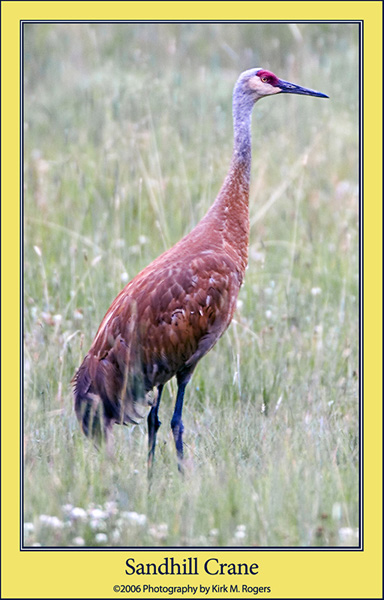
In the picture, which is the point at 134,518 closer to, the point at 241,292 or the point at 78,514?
the point at 78,514

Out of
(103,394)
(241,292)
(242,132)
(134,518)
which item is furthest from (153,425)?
(241,292)

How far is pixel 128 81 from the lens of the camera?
8008mm

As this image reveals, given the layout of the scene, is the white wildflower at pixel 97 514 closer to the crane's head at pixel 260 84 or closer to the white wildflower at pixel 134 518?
the white wildflower at pixel 134 518

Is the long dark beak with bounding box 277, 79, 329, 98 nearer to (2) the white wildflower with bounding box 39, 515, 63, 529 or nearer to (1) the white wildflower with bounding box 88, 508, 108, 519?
(1) the white wildflower with bounding box 88, 508, 108, 519

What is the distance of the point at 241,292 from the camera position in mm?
5953

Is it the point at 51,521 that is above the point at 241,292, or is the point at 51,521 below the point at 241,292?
below

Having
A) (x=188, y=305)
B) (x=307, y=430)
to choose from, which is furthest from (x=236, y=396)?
(x=188, y=305)

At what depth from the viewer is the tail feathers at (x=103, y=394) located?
404 cm

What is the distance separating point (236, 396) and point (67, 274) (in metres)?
1.76

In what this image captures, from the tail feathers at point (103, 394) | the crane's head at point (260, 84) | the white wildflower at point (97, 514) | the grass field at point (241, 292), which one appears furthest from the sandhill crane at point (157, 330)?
the crane's head at point (260, 84)

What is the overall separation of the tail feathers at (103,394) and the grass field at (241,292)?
171 millimetres

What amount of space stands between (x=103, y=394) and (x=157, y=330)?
41 cm

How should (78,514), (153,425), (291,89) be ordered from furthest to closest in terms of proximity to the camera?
(291,89) < (153,425) < (78,514)

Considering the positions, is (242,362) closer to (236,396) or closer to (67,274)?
(236,396)
